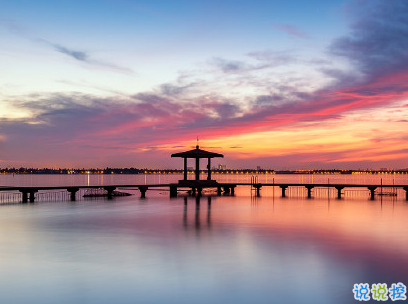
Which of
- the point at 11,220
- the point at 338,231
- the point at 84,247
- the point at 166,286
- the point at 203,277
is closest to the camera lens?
the point at 166,286

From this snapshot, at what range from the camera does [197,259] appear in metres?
15.3

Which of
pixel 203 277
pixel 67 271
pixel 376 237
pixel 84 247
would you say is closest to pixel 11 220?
pixel 84 247

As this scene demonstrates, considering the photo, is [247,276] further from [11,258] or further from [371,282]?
[11,258]

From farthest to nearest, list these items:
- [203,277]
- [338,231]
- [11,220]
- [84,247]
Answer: [11,220]
[338,231]
[84,247]
[203,277]

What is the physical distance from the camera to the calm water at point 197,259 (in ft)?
36.7

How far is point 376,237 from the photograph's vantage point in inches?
822

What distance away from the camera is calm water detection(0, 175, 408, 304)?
1120 centimetres

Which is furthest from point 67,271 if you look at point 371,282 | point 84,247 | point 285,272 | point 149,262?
point 371,282

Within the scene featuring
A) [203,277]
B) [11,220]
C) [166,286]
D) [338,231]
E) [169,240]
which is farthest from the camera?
[11,220]

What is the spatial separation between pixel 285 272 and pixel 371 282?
2628 millimetres

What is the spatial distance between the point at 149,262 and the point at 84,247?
4.11 m

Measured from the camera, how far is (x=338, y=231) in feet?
75.4

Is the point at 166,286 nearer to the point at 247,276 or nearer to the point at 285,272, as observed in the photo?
the point at 247,276

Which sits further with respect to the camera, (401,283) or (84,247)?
(84,247)
